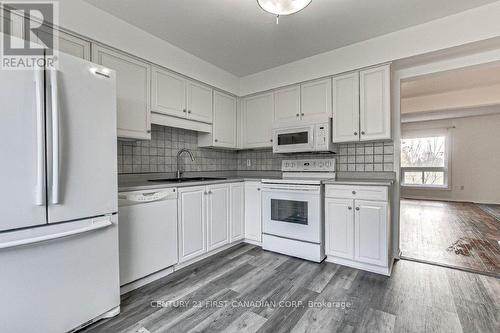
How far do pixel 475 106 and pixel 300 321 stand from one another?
6538 millimetres

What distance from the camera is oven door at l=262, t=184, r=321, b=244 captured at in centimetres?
259

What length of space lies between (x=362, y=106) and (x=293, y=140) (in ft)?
2.87

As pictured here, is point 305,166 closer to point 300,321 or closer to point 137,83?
point 300,321

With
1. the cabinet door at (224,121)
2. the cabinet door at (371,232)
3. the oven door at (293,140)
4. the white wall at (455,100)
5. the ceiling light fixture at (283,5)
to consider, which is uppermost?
the white wall at (455,100)

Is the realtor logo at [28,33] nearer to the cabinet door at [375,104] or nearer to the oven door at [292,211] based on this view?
the oven door at [292,211]

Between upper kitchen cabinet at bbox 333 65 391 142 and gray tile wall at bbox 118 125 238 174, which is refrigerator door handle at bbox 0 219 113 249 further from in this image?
upper kitchen cabinet at bbox 333 65 391 142

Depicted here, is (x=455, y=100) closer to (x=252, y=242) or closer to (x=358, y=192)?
(x=358, y=192)

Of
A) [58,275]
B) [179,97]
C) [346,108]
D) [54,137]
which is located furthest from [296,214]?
[54,137]

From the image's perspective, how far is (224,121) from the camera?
3387 millimetres

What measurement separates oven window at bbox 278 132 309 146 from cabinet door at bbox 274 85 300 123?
233 mm

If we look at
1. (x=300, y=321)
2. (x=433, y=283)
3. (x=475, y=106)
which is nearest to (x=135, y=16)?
(x=300, y=321)

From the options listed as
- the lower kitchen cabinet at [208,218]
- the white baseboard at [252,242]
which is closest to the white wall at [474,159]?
the white baseboard at [252,242]

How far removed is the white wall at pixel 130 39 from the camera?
1858mm

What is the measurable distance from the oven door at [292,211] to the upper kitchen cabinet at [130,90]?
5.26ft
